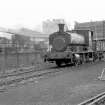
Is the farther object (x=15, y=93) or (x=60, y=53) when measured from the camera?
(x=60, y=53)

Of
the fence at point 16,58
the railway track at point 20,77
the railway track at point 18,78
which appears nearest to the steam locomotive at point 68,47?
the fence at point 16,58

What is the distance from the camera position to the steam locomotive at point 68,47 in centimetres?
2081

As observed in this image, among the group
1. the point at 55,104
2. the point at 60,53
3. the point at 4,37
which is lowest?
the point at 55,104

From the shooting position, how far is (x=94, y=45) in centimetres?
2802

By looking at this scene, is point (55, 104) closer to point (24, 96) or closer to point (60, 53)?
point (24, 96)

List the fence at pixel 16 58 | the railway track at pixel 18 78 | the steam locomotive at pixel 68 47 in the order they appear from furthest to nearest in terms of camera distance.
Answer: the fence at pixel 16 58, the steam locomotive at pixel 68 47, the railway track at pixel 18 78

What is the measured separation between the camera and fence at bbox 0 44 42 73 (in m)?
21.2

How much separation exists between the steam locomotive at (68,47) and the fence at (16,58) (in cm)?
334

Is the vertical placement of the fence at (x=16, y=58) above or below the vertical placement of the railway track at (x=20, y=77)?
above

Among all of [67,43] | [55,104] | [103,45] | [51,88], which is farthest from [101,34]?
[55,104]

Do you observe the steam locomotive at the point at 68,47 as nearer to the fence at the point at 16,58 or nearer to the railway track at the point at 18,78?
the fence at the point at 16,58

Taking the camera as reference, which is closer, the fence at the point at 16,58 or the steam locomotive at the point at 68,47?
the steam locomotive at the point at 68,47

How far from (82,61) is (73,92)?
14.2 metres

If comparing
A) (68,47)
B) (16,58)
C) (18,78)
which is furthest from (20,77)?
(16,58)
